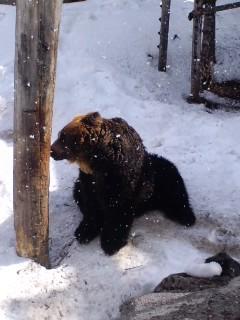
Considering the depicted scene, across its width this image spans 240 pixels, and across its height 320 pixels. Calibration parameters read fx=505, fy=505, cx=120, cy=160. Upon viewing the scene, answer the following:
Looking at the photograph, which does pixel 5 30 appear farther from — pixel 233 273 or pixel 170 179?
pixel 233 273

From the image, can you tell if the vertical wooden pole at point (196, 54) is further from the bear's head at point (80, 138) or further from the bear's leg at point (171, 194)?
the bear's head at point (80, 138)

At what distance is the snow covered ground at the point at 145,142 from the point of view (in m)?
4.61

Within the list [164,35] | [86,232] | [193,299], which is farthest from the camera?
[164,35]

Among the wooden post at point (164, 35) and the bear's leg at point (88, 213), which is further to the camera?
the wooden post at point (164, 35)

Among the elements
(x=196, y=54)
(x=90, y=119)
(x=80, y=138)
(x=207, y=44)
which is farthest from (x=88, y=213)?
(x=207, y=44)

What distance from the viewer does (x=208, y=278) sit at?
4492 millimetres

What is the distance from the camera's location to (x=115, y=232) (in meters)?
5.01

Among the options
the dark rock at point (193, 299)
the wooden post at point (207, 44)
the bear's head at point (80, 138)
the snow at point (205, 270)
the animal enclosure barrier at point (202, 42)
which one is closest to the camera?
the dark rock at point (193, 299)

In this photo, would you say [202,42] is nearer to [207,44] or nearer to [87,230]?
[207,44]

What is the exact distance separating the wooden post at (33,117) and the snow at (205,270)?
4.56 feet

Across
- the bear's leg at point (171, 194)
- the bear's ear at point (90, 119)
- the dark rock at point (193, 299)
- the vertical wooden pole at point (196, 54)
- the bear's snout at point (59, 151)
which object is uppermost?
the vertical wooden pole at point (196, 54)

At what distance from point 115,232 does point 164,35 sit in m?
5.21

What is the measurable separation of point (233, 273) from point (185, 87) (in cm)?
523

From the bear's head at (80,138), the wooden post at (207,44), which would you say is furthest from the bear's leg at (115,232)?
the wooden post at (207,44)
